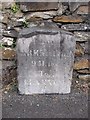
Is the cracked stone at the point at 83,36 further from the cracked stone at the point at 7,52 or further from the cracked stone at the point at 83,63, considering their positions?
the cracked stone at the point at 7,52

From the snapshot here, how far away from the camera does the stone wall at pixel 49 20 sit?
4633mm

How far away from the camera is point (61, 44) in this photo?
4.29 metres

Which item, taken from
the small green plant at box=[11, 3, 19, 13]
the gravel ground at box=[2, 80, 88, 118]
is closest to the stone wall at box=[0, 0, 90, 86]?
the small green plant at box=[11, 3, 19, 13]

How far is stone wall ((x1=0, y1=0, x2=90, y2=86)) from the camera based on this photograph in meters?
4.63

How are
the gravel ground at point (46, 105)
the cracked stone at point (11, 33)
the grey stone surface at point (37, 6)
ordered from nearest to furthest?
the gravel ground at point (46, 105), the grey stone surface at point (37, 6), the cracked stone at point (11, 33)

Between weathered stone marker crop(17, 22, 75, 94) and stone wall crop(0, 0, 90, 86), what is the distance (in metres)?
0.22

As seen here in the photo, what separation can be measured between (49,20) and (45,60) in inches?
24.3

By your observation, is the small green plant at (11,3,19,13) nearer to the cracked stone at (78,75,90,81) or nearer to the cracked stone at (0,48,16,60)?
the cracked stone at (0,48,16,60)

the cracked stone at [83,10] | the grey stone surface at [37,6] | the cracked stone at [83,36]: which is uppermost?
the grey stone surface at [37,6]

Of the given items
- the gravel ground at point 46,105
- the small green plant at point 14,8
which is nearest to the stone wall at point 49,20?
the small green plant at point 14,8

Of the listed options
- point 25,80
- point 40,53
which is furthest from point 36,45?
point 25,80

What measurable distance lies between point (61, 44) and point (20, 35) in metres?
0.49

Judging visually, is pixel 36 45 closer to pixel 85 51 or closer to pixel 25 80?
pixel 25 80

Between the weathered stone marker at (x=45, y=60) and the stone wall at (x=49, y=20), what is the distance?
0.72ft
